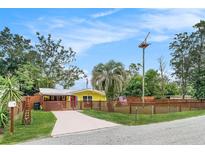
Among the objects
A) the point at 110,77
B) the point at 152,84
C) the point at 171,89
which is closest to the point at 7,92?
the point at 110,77

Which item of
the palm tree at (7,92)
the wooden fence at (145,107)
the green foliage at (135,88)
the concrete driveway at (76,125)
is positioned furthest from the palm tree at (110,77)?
the green foliage at (135,88)

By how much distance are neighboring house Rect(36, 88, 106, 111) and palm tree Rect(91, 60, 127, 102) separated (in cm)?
205

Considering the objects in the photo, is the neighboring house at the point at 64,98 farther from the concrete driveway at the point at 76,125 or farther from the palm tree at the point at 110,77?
the concrete driveway at the point at 76,125

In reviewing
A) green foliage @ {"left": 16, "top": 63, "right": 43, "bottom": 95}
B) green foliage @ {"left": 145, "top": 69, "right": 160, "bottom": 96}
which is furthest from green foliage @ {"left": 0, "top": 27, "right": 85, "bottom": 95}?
green foliage @ {"left": 145, "top": 69, "right": 160, "bottom": 96}

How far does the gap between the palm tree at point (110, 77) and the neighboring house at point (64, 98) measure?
2047 millimetres

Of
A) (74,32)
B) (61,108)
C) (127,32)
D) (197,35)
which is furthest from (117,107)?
(197,35)

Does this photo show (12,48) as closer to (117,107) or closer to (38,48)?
(38,48)

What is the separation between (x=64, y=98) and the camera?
133 ft

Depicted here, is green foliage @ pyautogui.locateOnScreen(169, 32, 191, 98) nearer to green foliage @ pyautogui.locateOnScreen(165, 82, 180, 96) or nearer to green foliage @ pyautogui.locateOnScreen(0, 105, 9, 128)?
green foliage @ pyautogui.locateOnScreen(165, 82, 180, 96)

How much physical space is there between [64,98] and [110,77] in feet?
27.4

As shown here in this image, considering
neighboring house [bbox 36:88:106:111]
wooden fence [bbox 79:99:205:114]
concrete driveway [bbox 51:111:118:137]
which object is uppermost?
neighboring house [bbox 36:88:106:111]

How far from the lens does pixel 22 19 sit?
927 inches

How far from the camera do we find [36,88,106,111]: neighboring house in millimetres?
33562

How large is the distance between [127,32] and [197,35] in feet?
86.8
